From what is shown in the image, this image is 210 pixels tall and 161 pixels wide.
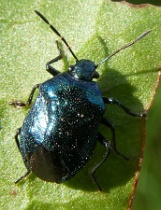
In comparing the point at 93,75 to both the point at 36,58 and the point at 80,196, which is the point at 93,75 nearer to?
the point at 36,58

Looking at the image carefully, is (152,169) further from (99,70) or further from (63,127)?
(63,127)

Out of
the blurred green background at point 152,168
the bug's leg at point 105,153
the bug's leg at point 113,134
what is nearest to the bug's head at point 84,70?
the bug's leg at point 113,134

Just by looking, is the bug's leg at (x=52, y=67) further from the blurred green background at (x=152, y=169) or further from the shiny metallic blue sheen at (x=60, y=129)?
the blurred green background at (x=152, y=169)

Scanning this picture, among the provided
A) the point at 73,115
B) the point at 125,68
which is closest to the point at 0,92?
the point at 73,115

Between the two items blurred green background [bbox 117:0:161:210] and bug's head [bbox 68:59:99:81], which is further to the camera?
blurred green background [bbox 117:0:161:210]

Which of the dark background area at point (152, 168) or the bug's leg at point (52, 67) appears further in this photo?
the dark background area at point (152, 168)

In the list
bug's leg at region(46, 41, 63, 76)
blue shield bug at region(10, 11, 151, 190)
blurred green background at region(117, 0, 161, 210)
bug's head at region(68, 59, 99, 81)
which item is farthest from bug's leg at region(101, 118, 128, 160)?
blurred green background at region(117, 0, 161, 210)

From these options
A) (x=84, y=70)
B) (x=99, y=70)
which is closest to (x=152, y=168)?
(x=99, y=70)

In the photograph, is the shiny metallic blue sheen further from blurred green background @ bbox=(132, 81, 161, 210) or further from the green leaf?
blurred green background @ bbox=(132, 81, 161, 210)
